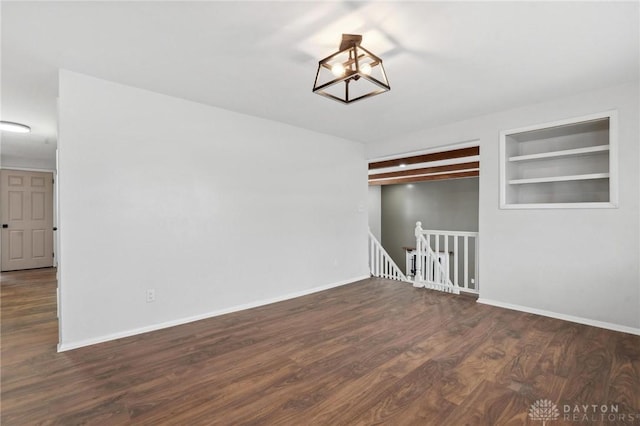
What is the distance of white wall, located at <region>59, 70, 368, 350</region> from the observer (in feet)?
8.74

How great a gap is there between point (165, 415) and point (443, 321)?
2.71m

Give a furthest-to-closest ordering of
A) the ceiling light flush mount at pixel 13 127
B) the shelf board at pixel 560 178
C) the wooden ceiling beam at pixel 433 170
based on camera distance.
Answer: the wooden ceiling beam at pixel 433 170 → the ceiling light flush mount at pixel 13 127 → the shelf board at pixel 560 178

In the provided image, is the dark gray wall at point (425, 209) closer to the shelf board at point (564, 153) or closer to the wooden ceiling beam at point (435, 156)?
the wooden ceiling beam at point (435, 156)

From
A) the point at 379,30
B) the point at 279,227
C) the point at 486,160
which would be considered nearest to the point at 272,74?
the point at 379,30

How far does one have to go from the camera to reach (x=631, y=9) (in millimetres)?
1842

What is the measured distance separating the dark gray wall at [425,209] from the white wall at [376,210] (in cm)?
15

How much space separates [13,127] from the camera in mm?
4055

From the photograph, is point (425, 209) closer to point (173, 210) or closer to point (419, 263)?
point (419, 263)

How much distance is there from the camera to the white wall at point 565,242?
293 cm

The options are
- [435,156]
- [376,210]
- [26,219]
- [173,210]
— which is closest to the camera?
[173,210]

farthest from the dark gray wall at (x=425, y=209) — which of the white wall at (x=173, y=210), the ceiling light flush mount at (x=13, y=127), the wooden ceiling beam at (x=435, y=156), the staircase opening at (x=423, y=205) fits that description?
the ceiling light flush mount at (x=13, y=127)

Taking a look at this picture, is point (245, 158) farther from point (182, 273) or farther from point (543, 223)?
point (543, 223)

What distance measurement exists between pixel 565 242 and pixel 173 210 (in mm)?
4294

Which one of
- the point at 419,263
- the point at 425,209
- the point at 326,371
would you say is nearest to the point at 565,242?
the point at 419,263
